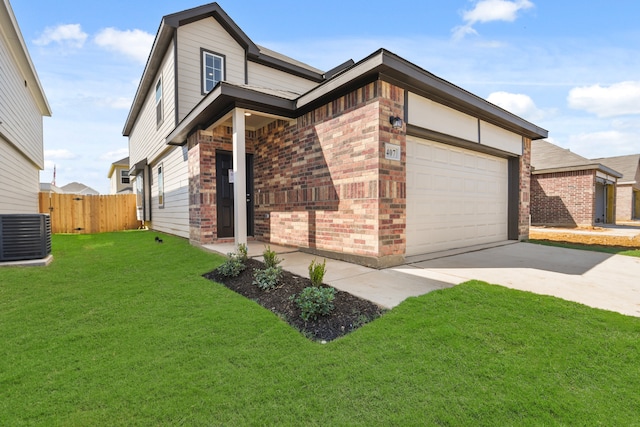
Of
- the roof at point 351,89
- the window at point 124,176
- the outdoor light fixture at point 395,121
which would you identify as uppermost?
the window at point 124,176

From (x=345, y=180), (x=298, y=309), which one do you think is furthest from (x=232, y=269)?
(x=345, y=180)

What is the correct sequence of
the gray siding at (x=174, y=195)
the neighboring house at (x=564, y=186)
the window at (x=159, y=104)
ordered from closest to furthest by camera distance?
the gray siding at (x=174, y=195) → the window at (x=159, y=104) → the neighboring house at (x=564, y=186)

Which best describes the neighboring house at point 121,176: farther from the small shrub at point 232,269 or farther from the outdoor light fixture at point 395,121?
the outdoor light fixture at point 395,121

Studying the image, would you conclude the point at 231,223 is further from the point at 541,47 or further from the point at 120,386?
the point at 541,47

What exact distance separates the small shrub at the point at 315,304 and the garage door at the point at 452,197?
308 centimetres

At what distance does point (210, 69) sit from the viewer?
29.4 feet

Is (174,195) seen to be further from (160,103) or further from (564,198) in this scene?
(564,198)

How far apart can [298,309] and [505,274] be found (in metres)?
3.30

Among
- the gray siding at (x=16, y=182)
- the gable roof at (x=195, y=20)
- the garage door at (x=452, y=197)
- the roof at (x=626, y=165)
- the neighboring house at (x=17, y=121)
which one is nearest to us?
the garage door at (x=452, y=197)

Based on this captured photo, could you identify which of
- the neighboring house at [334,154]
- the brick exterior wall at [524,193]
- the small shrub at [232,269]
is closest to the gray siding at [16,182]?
the neighboring house at [334,154]

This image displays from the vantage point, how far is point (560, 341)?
2389 millimetres

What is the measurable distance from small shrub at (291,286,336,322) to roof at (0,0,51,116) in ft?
30.5

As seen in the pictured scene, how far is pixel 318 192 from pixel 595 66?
27.8ft

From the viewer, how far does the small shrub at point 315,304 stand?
291 centimetres
